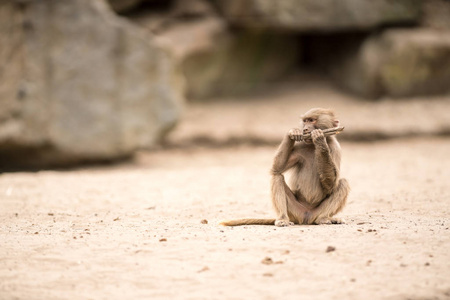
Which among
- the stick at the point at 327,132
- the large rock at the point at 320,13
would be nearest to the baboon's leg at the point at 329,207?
the stick at the point at 327,132

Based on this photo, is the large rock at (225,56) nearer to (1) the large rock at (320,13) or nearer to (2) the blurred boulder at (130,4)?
(1) the large rock at (320,13)

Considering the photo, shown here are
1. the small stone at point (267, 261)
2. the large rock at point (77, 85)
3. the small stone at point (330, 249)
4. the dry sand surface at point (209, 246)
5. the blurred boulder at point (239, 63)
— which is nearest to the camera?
the dry sand surface at point (209, 246)

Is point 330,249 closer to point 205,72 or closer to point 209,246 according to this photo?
point 209,246

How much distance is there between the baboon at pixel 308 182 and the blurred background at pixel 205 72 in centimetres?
544

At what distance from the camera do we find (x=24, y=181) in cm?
827

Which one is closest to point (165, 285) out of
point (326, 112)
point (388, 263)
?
point (388, 263)

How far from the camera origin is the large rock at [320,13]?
495 inches

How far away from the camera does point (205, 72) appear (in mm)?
13602

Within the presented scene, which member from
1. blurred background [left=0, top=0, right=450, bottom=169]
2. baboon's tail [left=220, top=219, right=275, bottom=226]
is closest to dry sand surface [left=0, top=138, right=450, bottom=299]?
baboon's tail [left=220, top=219, right=275, bottom=226]

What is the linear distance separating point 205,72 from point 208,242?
9271 millimetres

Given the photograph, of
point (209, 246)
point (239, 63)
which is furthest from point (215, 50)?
point (209, 246)

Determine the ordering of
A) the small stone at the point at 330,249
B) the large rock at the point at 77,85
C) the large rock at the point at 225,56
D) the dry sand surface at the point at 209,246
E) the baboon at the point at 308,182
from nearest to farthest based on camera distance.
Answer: the dry sand surface at the point at 209,246, the small stone at the point at 330,249, the baboon at the point at 308,182, the large rock at the point at 77,85, the large rock at the point at 225,56

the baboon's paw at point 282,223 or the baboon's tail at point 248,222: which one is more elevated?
the baboon's paw at point 282,223

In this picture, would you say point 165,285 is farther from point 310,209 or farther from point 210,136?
point 210,136
